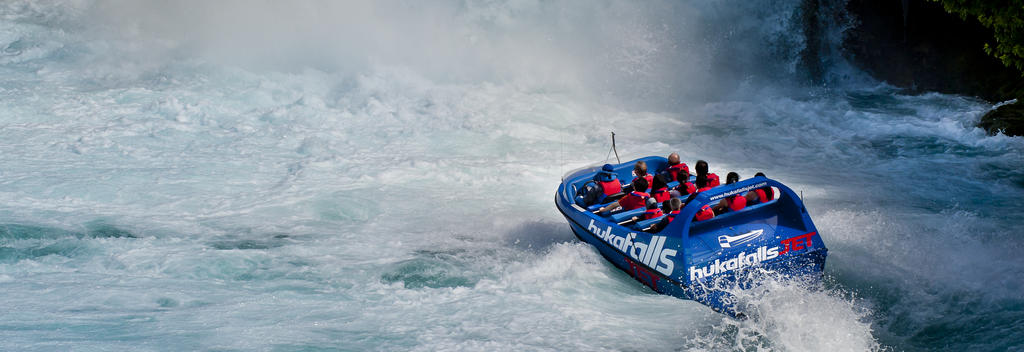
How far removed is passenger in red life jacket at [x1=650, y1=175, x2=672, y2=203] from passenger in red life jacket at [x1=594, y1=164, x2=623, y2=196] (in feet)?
1.92

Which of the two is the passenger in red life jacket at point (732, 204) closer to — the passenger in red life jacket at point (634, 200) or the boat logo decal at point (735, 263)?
the boat logo decal at point (735, 263)

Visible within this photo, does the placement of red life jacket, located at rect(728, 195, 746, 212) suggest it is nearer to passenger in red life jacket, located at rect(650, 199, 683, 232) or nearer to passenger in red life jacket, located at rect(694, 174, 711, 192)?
passenger in red life jacket, located at rect(650, 199, 683, 232)

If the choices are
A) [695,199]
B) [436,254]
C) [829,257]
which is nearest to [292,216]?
[436,254]

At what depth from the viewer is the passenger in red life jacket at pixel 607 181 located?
992 centimetres

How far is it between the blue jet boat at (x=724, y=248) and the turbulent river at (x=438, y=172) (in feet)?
0.87

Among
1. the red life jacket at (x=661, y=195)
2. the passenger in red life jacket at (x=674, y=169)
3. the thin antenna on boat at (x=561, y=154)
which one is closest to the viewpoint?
the red life jacket at (x=661, y=195)

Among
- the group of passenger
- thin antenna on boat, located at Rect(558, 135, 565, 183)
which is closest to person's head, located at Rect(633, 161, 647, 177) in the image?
the group of passenger

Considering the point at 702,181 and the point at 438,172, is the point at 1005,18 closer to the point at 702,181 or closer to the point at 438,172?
the point at 702,181

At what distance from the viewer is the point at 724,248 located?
311 inches

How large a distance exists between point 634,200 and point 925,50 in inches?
574

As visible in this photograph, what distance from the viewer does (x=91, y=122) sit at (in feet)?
53.4

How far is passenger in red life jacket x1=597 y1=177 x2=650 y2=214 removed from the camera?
9.35 metres

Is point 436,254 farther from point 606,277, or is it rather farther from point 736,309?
point 736,309

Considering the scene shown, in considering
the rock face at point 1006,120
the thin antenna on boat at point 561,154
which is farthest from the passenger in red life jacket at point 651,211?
the rock face at point 1006,120
